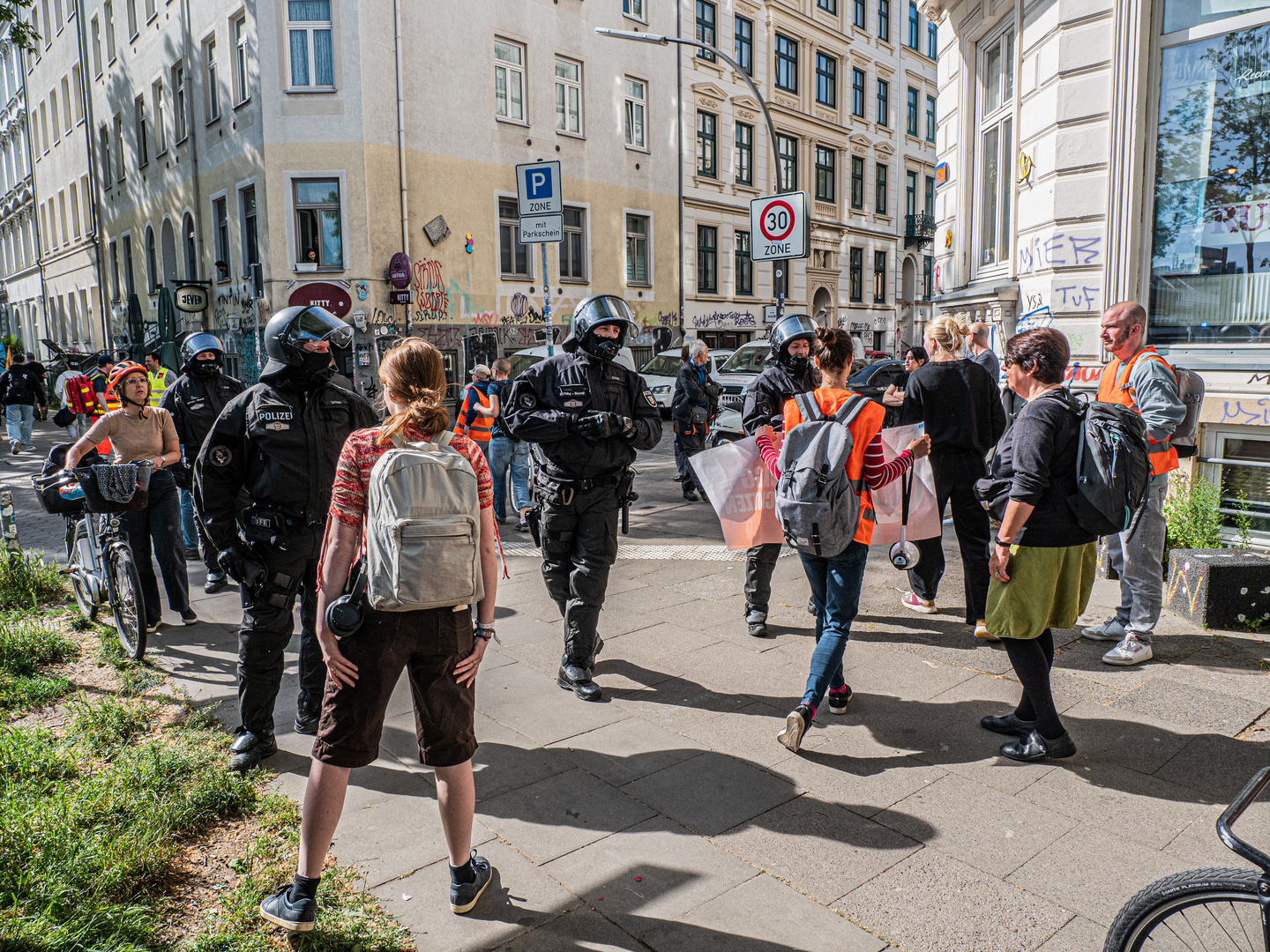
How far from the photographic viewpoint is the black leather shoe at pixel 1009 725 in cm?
425

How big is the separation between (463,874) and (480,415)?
22.4 ft

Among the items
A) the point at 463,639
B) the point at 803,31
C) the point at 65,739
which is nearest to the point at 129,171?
the point at 803,31

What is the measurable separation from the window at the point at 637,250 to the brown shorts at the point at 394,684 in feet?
79.4

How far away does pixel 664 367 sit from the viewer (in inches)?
806

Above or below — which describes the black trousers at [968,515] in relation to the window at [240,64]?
below

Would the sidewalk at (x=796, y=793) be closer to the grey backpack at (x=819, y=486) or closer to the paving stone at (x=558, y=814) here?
the paving stone at (x=558, y=814)

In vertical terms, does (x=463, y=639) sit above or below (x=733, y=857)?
above

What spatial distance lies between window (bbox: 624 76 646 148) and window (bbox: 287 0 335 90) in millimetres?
8657

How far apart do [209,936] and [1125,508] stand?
3644 mm

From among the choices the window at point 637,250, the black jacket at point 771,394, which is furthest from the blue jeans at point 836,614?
the window at point 637,250

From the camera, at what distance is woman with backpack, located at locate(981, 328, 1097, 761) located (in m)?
3.85

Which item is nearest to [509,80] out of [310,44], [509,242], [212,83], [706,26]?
[509,242]

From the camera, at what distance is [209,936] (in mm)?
2816

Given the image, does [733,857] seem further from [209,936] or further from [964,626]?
[964,626]
